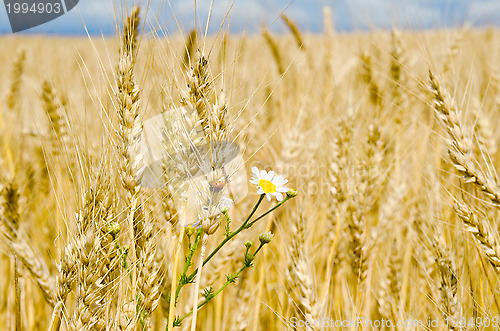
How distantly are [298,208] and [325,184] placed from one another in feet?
1.02

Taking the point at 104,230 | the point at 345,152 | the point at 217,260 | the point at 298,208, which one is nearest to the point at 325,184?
the point at 345,152

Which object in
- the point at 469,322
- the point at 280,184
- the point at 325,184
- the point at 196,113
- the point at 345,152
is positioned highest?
the point at 196,113

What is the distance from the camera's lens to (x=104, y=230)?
635 millimetres

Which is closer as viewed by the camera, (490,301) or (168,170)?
(168,170)

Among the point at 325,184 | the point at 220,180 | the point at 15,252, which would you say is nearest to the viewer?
the point at 220,180

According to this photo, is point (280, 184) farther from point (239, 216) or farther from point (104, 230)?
point (239, 216)

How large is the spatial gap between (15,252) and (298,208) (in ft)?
2.41

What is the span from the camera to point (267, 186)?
639mm

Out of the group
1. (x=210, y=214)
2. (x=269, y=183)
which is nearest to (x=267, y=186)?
(x=269, y=183)

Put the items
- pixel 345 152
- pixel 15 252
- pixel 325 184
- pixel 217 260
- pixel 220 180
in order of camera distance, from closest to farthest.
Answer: pixel 220 180 → pixel 15 252 → pixel 217 260 → pixel 345 152 → pixel 325 184

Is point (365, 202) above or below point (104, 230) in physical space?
below

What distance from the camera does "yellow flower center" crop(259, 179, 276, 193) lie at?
629mm

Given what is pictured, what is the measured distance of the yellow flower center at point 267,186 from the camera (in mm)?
629

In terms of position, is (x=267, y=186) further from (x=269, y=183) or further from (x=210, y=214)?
(x=210, y=214)
